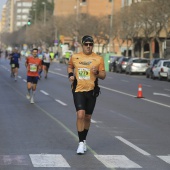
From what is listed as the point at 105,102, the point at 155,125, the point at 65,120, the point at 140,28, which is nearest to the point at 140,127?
the point at 155,125

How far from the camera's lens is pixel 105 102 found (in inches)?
889

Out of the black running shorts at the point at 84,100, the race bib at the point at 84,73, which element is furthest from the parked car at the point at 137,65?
the race bib at the point at 84,73

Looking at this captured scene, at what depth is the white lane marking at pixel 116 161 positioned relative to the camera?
9.52m

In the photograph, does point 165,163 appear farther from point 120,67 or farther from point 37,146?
point 120,67

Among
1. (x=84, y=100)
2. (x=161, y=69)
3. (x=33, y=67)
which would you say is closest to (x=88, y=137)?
(x=84, y=100)

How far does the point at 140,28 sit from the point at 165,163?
61664 mm

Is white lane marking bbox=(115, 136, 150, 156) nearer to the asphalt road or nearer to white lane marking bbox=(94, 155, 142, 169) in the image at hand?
the asphalt road

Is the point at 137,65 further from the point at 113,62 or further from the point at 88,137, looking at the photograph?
the point at 88,137

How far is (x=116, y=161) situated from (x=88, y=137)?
3024 millimetres

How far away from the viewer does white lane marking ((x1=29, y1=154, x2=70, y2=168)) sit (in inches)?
372

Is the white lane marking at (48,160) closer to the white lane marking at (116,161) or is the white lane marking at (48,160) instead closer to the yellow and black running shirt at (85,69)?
the white lane marking at (116,161)

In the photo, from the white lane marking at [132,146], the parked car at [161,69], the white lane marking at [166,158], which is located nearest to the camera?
the white lane marking at [166,158]

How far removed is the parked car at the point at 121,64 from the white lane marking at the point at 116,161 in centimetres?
4904

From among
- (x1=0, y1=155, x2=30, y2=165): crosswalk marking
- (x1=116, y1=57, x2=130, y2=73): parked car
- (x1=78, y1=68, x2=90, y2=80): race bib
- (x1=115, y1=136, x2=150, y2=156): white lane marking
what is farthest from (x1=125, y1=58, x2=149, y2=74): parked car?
(x1=0, y1=155, x2=30, y2=165): crosswalk marking
